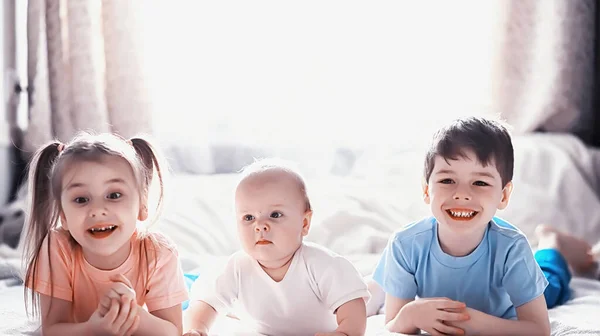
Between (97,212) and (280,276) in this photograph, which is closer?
(97,212)

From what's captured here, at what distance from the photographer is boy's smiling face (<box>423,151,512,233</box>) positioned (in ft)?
4.35

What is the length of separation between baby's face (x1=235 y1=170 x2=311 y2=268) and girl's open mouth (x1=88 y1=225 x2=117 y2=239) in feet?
0.75

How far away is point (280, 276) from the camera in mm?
1375

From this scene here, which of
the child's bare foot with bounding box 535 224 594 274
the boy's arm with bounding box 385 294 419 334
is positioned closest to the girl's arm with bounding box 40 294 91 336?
the boy's arm with bounding box 385 294 419 334

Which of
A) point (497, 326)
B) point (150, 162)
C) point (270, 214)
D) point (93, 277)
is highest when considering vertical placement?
point (150, 162)

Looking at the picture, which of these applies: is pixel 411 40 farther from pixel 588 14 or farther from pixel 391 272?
pixel 391 272

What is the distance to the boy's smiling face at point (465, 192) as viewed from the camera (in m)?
1.33

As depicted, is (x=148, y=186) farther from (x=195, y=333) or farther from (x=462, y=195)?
(x=462, y=195)

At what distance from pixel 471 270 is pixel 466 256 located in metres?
0.03

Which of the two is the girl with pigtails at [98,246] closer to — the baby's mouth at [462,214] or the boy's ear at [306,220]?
the boy's ear at [306,220]

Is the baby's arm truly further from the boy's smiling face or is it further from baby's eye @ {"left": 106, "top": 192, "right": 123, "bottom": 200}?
baby's eye @ {"left": 106, "top": 192, "right": 123, "bottom": 200}

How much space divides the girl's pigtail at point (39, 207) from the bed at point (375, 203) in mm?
516

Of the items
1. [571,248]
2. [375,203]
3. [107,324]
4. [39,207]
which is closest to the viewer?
[107,324]

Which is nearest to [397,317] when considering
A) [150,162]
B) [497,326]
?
[497,326]
